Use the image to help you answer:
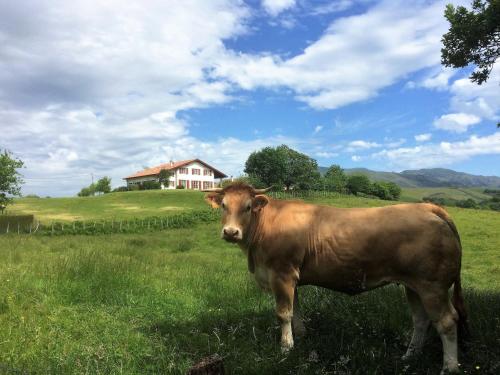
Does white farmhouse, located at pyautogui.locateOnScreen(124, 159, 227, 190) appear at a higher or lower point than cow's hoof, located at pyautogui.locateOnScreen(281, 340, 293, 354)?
higher

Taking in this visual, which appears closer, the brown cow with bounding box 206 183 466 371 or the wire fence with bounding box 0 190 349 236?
the brown cow with bounding box 206 183 466 371

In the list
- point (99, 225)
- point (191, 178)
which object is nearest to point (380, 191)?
point (191, 178)

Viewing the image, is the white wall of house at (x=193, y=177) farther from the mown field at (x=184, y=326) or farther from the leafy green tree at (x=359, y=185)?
the mown field at (x=184, y=326)

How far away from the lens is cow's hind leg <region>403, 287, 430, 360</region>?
6.47 metres

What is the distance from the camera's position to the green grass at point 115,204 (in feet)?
212

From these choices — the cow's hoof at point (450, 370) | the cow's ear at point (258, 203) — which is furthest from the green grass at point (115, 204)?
the cow's hoof at point (450, 370)

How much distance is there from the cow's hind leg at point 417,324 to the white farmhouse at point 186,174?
111055 mm

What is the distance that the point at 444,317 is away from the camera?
5984 millimetres

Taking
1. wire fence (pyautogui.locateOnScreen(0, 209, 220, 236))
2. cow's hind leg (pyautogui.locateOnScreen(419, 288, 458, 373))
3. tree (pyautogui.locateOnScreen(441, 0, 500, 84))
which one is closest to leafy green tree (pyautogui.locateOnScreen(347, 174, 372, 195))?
wire fence (pyautogui.locateOnScreen(0, 209, 220, 236))

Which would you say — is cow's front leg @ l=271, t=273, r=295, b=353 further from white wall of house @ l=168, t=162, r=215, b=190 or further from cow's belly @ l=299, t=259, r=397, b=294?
white wall of house @ l=168, t=162, r=215, b=190

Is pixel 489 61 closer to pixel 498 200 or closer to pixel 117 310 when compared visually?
pixel 117 310

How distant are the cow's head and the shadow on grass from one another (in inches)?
68.5

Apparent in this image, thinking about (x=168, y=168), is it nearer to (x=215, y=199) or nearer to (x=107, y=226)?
(x=107, y=226)

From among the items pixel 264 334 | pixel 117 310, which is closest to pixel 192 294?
pixel 117 310
